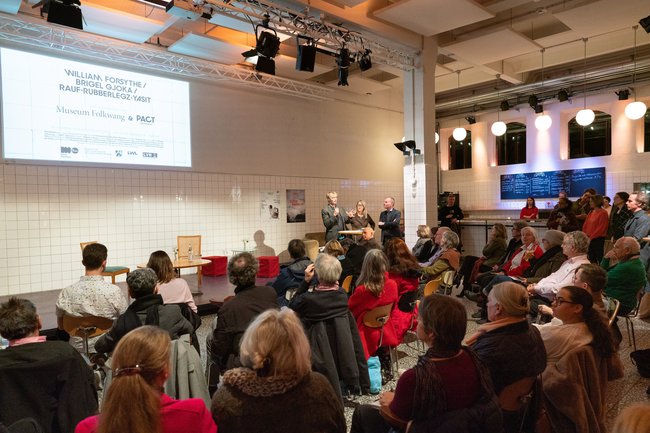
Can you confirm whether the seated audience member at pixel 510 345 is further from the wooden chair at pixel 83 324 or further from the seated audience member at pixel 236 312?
the wooden chair at pixel 83 324

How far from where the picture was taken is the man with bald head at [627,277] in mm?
3674

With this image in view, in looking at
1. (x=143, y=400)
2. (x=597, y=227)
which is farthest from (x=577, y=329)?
(x=597, y=227)

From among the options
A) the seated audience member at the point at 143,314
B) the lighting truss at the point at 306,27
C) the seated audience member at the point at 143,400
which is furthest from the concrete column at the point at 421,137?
the seated audience member at the point at 143,400

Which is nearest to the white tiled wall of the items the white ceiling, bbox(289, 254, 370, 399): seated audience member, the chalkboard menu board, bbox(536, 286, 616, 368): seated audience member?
the white ceiling

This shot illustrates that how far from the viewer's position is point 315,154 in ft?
31.7

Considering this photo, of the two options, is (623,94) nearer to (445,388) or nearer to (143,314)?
(445,388)

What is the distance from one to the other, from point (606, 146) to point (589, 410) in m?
8.77

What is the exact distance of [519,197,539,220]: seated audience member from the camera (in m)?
9.29

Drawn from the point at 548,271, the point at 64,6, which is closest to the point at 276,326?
the point at 548,271

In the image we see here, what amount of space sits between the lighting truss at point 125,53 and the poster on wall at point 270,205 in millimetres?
2017

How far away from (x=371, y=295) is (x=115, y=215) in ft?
17.6

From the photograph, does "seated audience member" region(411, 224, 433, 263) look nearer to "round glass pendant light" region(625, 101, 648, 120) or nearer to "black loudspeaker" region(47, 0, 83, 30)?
"round glass pendant light" region(625, 101, 648, 120)

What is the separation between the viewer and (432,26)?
661 centimetres

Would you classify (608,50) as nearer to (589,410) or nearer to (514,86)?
(514,86)
